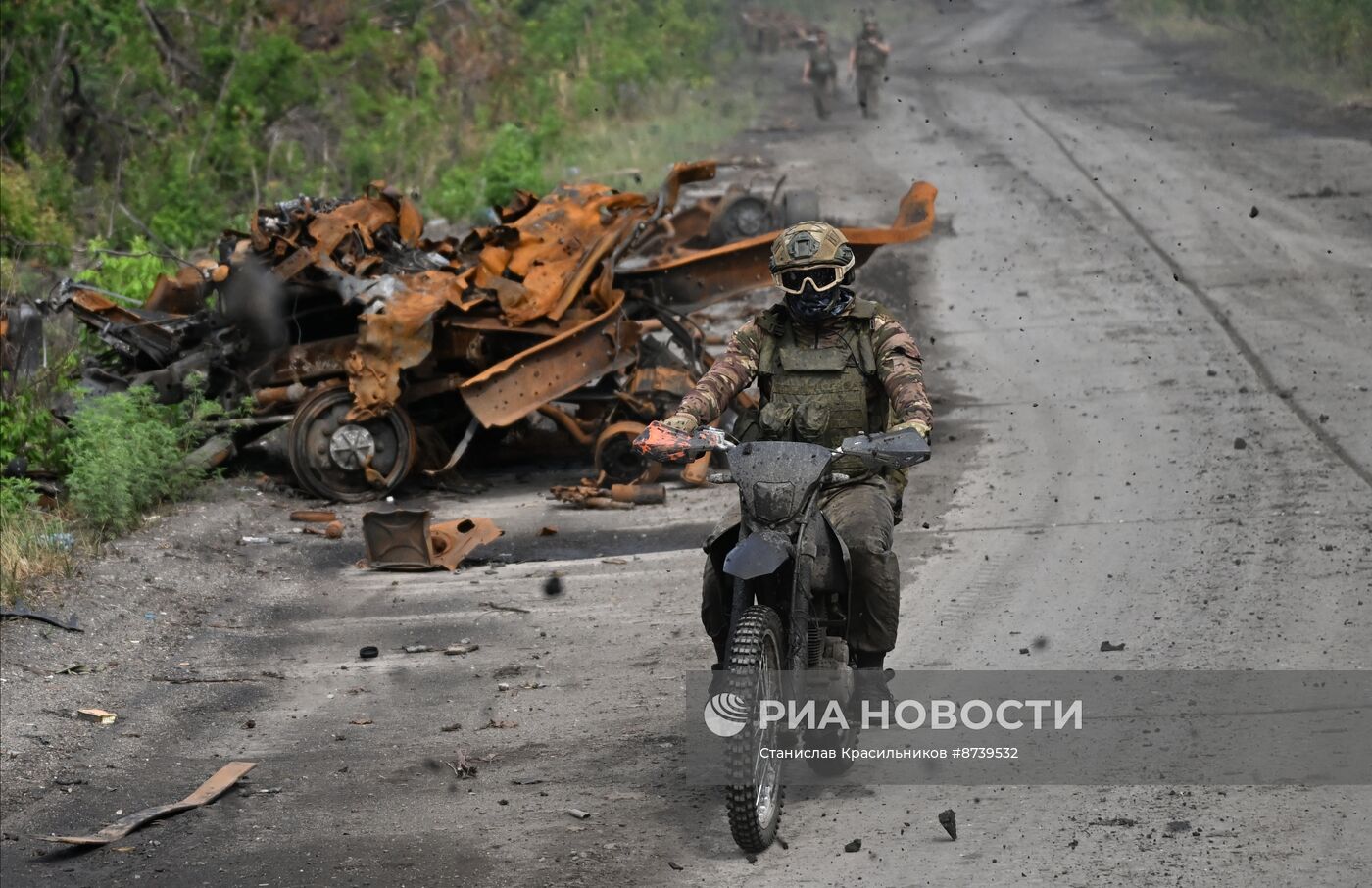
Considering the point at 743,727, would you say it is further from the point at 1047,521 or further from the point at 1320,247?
the point at 1320,247

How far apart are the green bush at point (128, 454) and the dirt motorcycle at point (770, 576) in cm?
619

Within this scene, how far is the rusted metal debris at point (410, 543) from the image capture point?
11023 mm

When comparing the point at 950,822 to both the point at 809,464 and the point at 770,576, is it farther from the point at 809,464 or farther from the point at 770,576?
the point at 809,464

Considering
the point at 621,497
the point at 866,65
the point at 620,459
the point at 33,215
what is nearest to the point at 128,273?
the point at 33,215

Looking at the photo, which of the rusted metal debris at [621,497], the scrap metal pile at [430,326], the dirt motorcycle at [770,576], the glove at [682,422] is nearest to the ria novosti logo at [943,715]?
the dirt motorcycle at [770,576]

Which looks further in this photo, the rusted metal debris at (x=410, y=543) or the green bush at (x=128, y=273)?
the green bush at (x=128, y=273)

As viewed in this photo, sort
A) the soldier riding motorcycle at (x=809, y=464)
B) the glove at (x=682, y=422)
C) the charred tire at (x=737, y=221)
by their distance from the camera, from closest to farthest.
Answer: the soldier riding motorcycle at (x=809, y=464), the glove at (x=682, y=422), the charred tire at (x=737, y=221)

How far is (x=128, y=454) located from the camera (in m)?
11.8

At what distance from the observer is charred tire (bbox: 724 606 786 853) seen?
Result: 5.73 metres

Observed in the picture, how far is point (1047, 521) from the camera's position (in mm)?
10680

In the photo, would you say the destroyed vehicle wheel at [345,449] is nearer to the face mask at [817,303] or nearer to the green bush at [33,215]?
the face mask at [817,303]

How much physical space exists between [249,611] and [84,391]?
3.31 meters

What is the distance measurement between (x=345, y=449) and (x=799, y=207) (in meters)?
5.61

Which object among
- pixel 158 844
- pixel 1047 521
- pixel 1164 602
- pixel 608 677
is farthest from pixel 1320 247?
pixel 158 844
